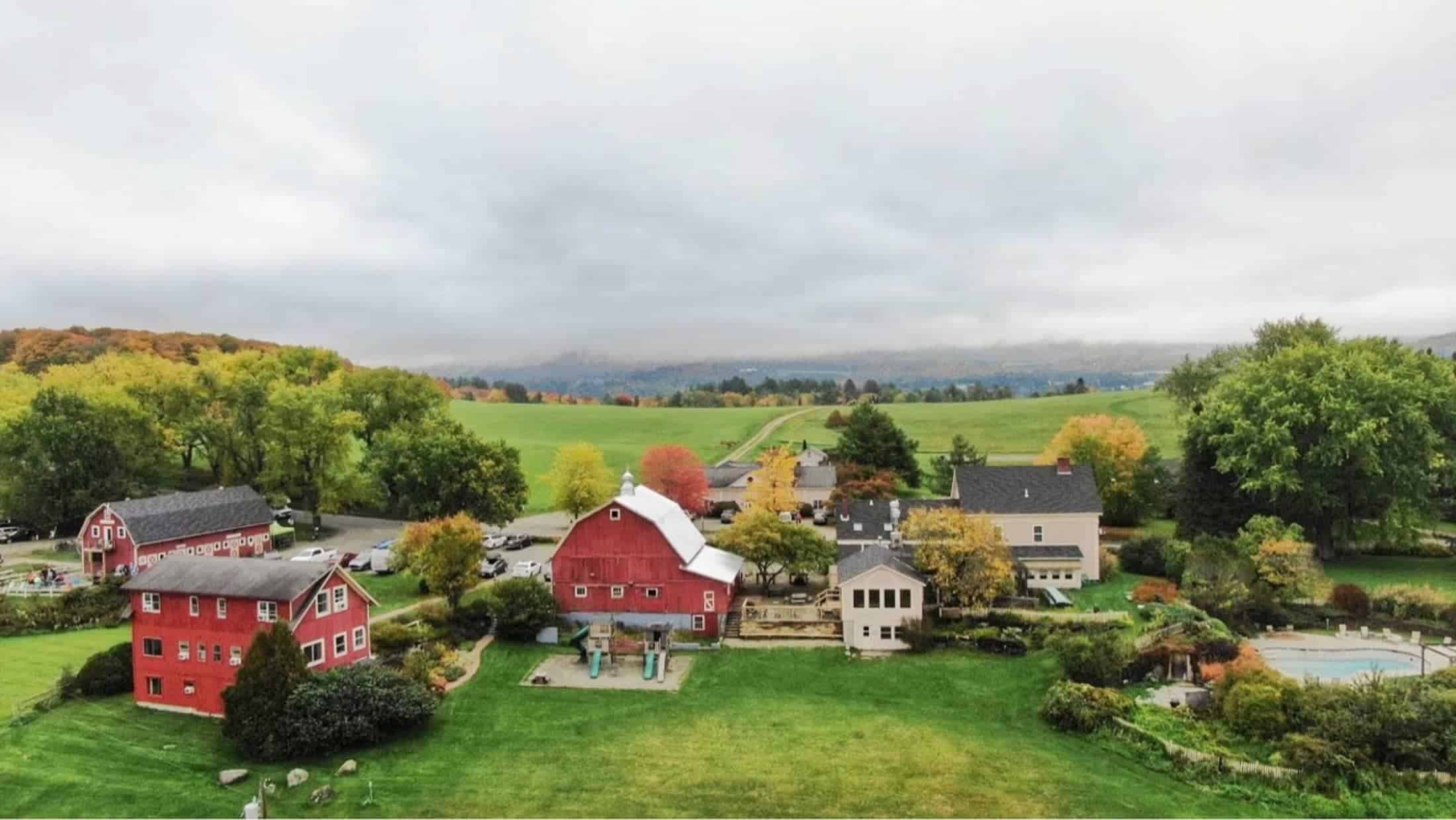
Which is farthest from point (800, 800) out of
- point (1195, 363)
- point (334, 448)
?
point (1195, 363)

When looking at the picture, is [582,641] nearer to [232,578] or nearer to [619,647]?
[619,647]

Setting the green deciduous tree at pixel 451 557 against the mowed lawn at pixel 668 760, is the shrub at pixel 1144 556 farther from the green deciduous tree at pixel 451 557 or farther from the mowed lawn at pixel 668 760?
the green deciduous tree at pixel 451 557

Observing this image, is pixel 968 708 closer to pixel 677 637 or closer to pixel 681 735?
pixel 681 735

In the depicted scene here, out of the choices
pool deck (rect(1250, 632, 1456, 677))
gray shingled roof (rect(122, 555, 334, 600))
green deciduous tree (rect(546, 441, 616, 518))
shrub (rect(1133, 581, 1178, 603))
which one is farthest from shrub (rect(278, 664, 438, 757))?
pool deck (rect(1250, 632, 1456, 677))

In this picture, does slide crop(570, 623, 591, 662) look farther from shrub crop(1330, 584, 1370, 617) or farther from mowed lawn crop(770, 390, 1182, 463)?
mowed lawn crop(770, 390, 1182, 463)

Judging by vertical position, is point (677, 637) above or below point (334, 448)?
below

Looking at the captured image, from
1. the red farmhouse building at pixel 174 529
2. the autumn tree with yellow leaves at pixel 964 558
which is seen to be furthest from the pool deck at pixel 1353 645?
the red farmhouse building at pixel 174 529

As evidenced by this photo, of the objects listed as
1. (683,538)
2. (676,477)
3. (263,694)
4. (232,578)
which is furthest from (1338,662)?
(232,578)
